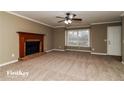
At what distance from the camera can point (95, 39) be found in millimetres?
6727

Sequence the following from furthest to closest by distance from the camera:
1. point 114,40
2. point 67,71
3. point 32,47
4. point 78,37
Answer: point 78,37
point 114,40
point 32,47
point 67,71

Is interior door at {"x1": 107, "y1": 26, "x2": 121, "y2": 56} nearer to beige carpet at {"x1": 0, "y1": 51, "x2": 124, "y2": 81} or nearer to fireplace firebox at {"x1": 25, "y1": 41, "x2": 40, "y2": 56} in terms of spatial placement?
beige carpet at {"x1": 0, "y1": 51, "x2": 124, "y2": 81}

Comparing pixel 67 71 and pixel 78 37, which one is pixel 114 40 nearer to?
pixel 78 37

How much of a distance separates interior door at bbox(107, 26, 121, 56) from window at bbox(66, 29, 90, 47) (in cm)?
183

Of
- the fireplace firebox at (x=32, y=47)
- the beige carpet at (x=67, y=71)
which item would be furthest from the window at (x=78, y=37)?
the beige carpet at (x=67, y=71)

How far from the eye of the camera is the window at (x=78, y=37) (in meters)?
7.79

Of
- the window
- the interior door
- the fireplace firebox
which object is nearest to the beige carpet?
the fireplace firebox

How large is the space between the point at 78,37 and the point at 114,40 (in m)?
2.92

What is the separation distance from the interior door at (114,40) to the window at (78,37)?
1832mm

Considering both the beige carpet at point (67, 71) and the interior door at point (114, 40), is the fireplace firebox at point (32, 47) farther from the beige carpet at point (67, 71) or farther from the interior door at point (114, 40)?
the interior door at point (114, 40)

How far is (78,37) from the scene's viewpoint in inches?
320

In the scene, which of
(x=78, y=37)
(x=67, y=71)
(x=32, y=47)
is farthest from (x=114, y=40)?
(x=32, y=47)

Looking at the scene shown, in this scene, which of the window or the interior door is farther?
the window

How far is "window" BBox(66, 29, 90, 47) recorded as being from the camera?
7.79m
